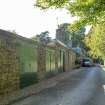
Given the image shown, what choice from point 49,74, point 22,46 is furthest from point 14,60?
point 49,74

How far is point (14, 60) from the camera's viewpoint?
72.5ft

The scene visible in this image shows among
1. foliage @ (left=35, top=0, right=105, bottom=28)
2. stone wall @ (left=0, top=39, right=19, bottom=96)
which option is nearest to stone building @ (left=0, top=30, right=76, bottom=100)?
stone wall @ (left=0, top=39, right=19, bottom=96)

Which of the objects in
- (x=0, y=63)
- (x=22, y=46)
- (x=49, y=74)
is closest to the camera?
(x=0, y=63)

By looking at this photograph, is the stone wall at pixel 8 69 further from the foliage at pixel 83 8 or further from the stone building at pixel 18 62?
the foliage at pixel 83 8

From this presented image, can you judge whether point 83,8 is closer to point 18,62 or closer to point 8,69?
point 8,69

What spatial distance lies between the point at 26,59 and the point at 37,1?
28.7 ft

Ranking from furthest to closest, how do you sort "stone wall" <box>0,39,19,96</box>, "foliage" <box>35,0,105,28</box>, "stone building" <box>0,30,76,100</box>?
"stone building" <box>0,30,76,100</box>
"stone wall" <box>0,39,19,96</box>
"foliage" <box>35,0,105,28</box>

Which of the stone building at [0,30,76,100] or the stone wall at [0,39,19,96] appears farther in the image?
the stone building at [0,30,76,100]

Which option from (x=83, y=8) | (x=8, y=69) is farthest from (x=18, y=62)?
(x=83, y=8)

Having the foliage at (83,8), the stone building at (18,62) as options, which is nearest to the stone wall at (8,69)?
the stone building at (18,62)

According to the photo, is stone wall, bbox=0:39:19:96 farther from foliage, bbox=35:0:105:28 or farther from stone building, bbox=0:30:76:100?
foliage, bbox=35:0:105:28

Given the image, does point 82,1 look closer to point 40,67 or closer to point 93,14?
point 93,14

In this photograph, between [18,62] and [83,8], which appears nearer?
[83,8]

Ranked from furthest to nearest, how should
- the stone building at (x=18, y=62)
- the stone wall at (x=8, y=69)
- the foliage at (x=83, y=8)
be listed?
the stone building at (x=18, y=62)
the stone wall at (x=8, y=69)
the foliage at (x=83, y=8)
